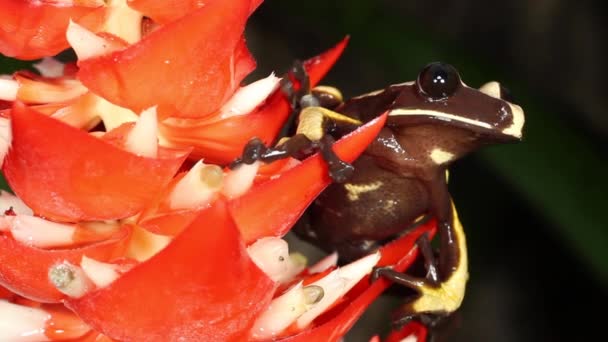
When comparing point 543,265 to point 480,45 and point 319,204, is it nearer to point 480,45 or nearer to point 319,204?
point 480,45

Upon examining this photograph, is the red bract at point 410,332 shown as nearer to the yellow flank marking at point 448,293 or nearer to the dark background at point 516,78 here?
the yellow flank marking at point 448,293

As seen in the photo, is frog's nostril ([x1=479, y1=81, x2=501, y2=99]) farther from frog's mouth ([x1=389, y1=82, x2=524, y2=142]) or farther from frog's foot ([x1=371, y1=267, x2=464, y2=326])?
frog's foot ([x1=371, y1=267, x2=464, y2=326])

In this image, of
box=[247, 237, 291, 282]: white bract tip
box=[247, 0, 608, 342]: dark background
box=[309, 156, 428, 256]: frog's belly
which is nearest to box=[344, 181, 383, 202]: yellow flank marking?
box=[309, 156, 428, 256]: frog's belly

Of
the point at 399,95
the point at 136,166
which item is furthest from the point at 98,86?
the point at 399,95

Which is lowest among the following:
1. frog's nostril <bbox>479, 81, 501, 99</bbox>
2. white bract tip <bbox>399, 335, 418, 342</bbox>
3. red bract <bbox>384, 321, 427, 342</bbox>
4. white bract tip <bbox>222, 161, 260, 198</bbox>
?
red bract <bbox>384, 321, 427, 342</bbox>

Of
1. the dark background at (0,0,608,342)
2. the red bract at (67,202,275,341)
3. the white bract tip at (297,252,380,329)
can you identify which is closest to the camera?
the red bract at (67,202,275,341)

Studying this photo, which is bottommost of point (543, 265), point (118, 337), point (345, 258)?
point (543, 265)
